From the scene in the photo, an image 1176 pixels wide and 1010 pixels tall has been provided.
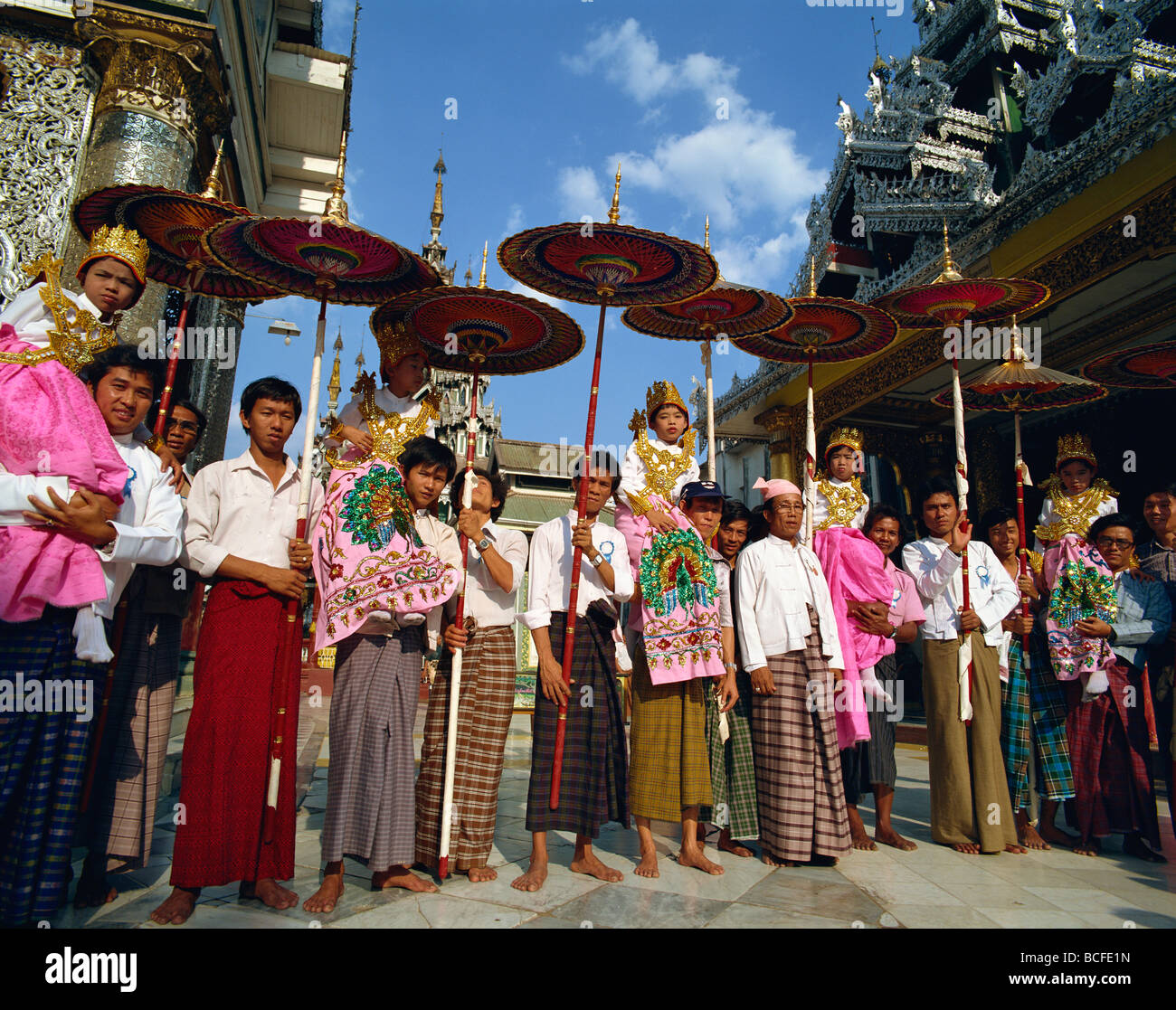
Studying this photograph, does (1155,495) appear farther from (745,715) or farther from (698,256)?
(698,256)

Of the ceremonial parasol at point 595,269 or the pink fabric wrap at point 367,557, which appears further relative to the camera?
the ceremonial parasol at point 595,269

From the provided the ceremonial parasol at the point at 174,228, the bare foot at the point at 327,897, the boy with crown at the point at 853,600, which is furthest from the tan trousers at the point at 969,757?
the ceremonial parasol at the point at 174,228

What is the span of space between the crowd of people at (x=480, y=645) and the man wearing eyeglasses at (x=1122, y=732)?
0.02m

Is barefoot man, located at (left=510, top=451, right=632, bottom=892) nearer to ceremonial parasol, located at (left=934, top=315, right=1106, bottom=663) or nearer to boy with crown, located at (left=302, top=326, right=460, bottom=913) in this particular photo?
boy with crown, located at (left=302, top=326, right=460, bottom=913)

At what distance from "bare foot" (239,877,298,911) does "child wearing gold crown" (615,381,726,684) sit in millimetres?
1974

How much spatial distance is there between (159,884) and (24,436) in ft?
7.02

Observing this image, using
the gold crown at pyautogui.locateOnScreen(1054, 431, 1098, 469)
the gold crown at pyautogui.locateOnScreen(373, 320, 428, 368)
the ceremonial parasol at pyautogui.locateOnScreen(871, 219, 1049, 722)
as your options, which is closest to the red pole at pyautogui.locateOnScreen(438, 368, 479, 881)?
the gold crown at pyautogui.locateOnScreen(373, 320, 428, 368)

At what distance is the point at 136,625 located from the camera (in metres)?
3.36

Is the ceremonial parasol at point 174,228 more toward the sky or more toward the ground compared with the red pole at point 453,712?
more toward the sky

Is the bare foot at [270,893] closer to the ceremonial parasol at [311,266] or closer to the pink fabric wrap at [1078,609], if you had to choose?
the ceremonial parasol at [311,266]

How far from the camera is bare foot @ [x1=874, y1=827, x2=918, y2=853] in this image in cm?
440

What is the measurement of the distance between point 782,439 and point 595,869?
10504 mm

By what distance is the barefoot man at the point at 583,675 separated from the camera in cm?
365

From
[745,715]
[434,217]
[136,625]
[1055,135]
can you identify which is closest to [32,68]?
[136,625]
